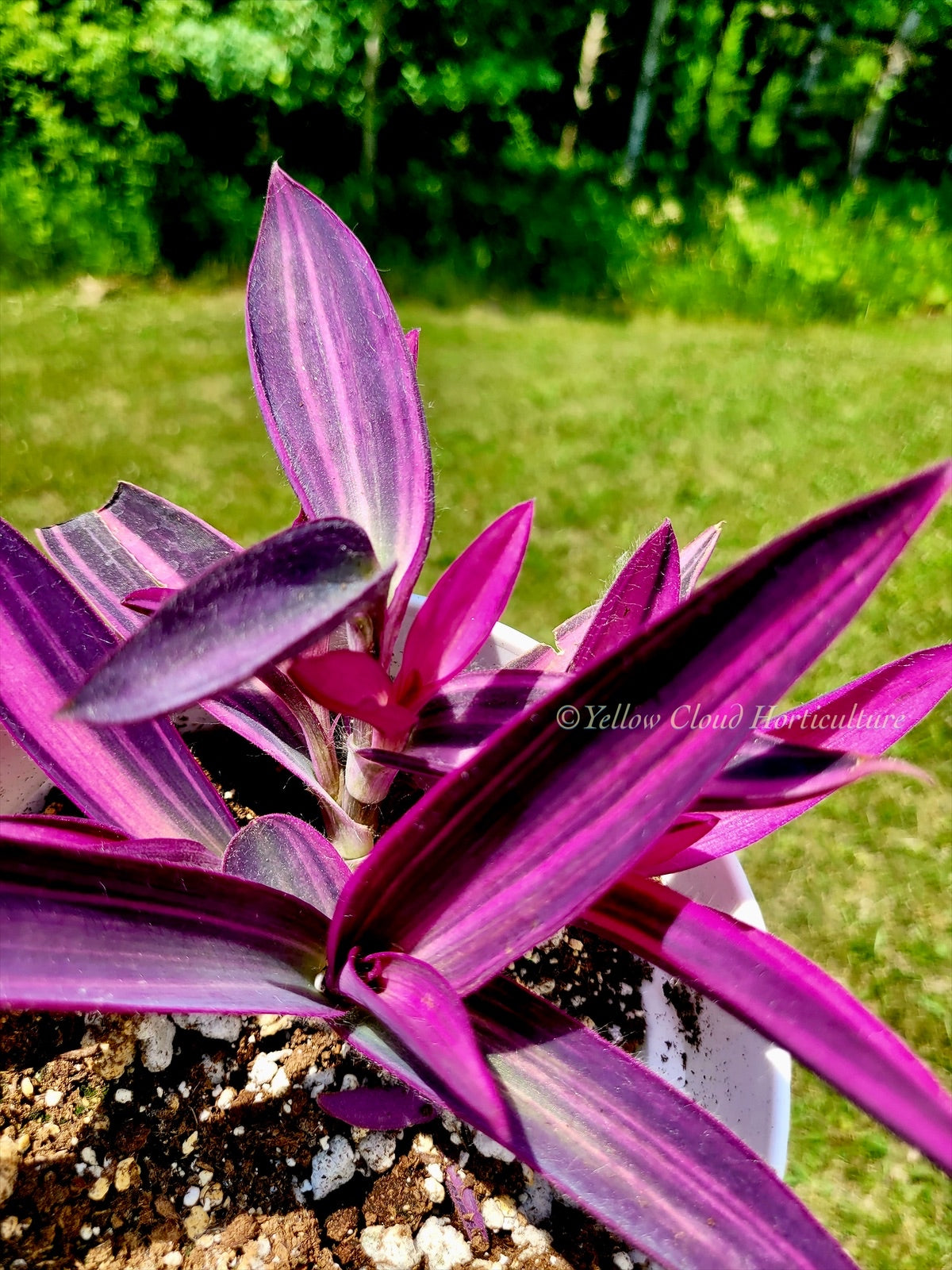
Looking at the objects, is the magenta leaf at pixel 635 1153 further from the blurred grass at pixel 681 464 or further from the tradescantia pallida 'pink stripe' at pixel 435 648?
the blurred grass at pixel 681 464

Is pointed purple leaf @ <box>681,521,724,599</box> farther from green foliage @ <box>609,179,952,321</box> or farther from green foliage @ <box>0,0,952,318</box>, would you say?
green foliage @ <box>609,179,952,321</box>

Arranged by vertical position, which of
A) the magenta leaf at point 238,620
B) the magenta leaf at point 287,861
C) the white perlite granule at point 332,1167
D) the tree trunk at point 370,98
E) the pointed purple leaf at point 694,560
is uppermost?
the tree trunk at point 370,98

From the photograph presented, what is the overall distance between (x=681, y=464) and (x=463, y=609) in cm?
138

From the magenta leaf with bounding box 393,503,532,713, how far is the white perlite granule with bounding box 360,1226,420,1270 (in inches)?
12.8

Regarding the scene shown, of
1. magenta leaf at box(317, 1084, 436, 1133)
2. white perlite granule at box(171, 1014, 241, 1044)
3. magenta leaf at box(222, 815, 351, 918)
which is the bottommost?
white perlite granule at box(171, 1014, 241, 1044)

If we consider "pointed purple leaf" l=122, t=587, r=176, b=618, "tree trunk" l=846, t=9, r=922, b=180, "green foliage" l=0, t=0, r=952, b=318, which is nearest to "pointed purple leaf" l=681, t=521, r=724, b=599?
"pointed purple leaf" l=122, t=587, r=176, b=618

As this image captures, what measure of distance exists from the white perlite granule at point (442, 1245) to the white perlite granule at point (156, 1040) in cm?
20

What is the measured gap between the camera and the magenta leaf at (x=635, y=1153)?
0.39 m

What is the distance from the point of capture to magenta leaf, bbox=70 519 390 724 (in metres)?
0.31

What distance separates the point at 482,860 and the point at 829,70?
125 inches

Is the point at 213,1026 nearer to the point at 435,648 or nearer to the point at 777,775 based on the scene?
the point at 435,648

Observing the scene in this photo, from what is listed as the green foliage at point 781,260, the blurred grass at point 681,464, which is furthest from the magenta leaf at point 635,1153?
the green foliage at point 781,260

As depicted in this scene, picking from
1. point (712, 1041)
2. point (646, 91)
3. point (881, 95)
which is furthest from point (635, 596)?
point (881, 95)

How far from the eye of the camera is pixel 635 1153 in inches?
16.2
